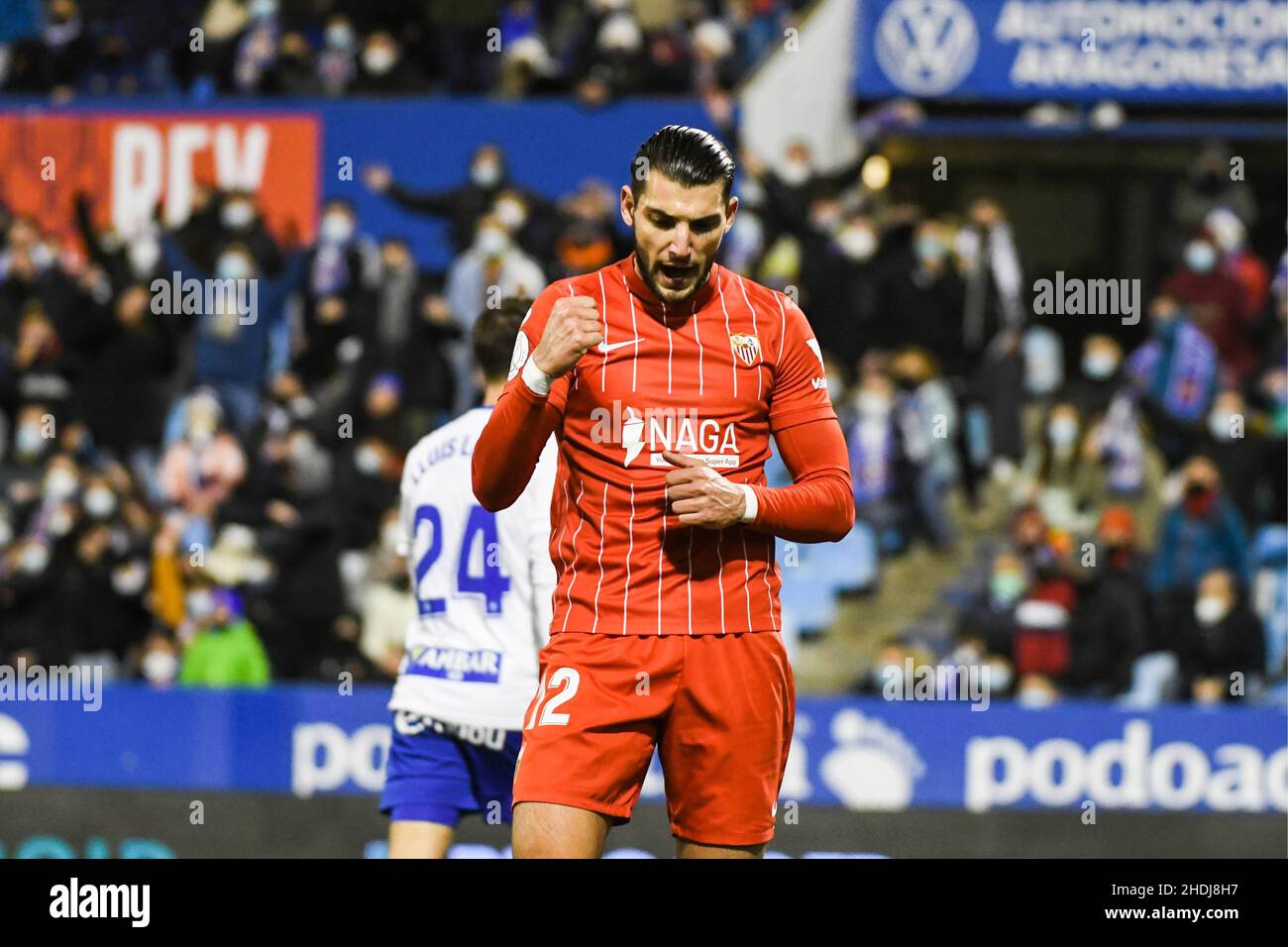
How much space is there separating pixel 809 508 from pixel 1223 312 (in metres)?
10.0

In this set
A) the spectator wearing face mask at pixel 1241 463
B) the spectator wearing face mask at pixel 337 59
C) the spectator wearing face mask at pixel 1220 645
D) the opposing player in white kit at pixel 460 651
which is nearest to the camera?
the opposing player in white kit at pixel 460 651

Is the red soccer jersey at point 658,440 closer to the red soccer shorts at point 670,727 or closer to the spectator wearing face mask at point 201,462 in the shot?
the red soccer shorts at point 670,727

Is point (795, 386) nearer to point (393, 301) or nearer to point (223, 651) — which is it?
point (223, 651)

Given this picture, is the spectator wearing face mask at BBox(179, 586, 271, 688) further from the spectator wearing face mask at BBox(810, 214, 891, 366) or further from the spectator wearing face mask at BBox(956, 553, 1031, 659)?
the spectator wearing face mask at BBox(810, 214, 891, 366)

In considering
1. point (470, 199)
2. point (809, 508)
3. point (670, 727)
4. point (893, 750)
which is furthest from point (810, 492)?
point (470, 199)

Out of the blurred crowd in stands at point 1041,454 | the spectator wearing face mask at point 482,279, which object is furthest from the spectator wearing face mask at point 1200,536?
the spectator wearing face mask at point 482,279

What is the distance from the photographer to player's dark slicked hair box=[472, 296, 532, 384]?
5867 mm

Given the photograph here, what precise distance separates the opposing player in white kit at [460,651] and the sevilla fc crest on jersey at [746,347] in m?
1.36

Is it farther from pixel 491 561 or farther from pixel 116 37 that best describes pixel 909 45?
pixel 491 561

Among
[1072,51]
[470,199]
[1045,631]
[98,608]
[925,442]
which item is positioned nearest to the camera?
[1045,631]

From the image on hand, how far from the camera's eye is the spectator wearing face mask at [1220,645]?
11.2m

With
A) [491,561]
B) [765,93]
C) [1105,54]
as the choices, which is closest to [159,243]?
[765,93]

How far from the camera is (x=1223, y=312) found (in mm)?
13883

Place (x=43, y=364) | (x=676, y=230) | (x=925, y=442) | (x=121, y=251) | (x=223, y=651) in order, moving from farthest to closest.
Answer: (x=121, y=251), (x=43, y=364), (x=925, y=442), (x=223, y=651), (x=676, y=230)
